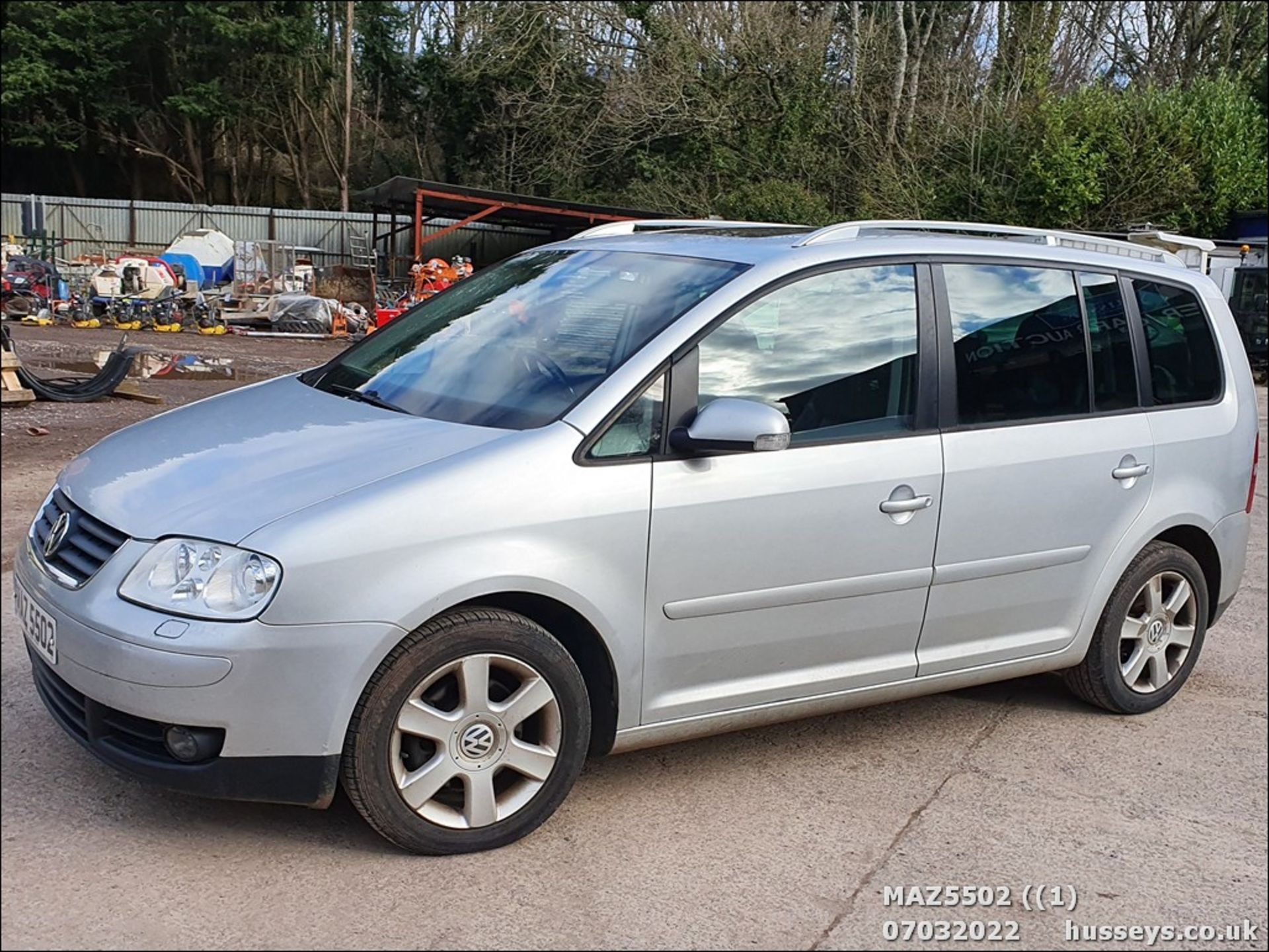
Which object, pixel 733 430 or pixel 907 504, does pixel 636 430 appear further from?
pixel 907 504

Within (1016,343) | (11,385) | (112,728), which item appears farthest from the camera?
(11,385)

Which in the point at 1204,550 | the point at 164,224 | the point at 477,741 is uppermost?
the point at 1204,550

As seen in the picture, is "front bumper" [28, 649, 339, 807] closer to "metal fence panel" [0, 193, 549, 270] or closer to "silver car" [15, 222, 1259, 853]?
"silver car" [15, 222, 1259, 853]

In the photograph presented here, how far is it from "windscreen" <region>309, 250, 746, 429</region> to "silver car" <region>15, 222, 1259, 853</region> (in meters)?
0.02

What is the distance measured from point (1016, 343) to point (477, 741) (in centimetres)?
239

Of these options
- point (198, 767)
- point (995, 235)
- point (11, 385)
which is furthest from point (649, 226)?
point (11, 385)

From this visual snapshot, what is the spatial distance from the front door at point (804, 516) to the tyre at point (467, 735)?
0.33 m

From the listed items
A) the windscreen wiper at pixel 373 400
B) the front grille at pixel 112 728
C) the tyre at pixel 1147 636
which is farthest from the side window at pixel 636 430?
the tyre at pixel 1147 636

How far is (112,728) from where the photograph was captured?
312 centimetres

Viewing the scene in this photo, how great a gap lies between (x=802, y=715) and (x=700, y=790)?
41 cm

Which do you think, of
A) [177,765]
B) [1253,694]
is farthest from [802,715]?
[1253,694]

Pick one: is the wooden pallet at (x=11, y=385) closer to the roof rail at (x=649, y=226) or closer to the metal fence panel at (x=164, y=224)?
the roof rail at (x=649, y=226)

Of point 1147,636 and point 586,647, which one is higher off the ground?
point 586,647

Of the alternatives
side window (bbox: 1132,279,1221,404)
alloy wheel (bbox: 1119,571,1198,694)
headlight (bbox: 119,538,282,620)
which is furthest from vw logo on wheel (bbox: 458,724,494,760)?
side window (bbox: 1132,279,1221,404)
